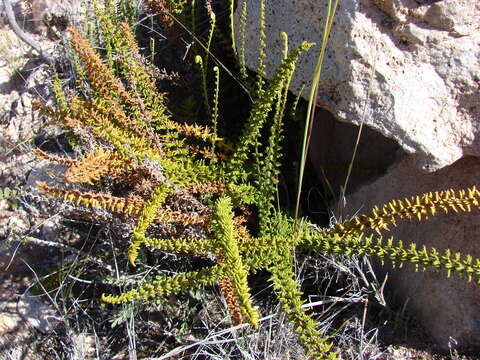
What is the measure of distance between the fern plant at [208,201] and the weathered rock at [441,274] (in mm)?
63

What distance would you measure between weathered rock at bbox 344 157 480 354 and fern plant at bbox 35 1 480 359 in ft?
0.21

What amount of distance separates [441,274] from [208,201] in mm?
943

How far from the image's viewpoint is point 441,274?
1.83 m

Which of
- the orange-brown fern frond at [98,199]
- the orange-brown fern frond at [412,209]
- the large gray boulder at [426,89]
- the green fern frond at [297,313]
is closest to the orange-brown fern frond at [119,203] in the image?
the orange-brown fern frond at [98,199]

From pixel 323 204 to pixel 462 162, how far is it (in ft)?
2.19

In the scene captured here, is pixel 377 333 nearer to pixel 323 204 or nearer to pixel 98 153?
pixel 323 204

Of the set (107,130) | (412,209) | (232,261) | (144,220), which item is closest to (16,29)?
(107,130)

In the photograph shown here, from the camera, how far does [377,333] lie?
187cm

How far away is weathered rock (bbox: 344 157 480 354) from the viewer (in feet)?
5.81

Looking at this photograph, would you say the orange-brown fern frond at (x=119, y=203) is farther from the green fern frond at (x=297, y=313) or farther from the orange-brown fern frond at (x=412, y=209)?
the orange-brown fern frond at (x=412, y=209)

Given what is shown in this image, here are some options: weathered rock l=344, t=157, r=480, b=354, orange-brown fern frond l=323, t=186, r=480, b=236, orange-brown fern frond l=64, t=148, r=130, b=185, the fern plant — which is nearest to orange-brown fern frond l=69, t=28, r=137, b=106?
the fern plant

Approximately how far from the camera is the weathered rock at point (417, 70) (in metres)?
1.69

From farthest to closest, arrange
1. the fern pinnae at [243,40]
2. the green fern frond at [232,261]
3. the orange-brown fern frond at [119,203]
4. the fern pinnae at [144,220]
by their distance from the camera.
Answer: the fern pinnae at [243,40], the orange-brown fern frond at [119,203], the fern pinnae at [144,220], the green fern frond at [232,261]

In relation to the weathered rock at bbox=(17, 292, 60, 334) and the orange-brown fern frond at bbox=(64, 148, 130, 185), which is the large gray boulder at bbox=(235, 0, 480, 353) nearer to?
the orange-brown fern frond at bbox=(64, 148, 130, 185)
